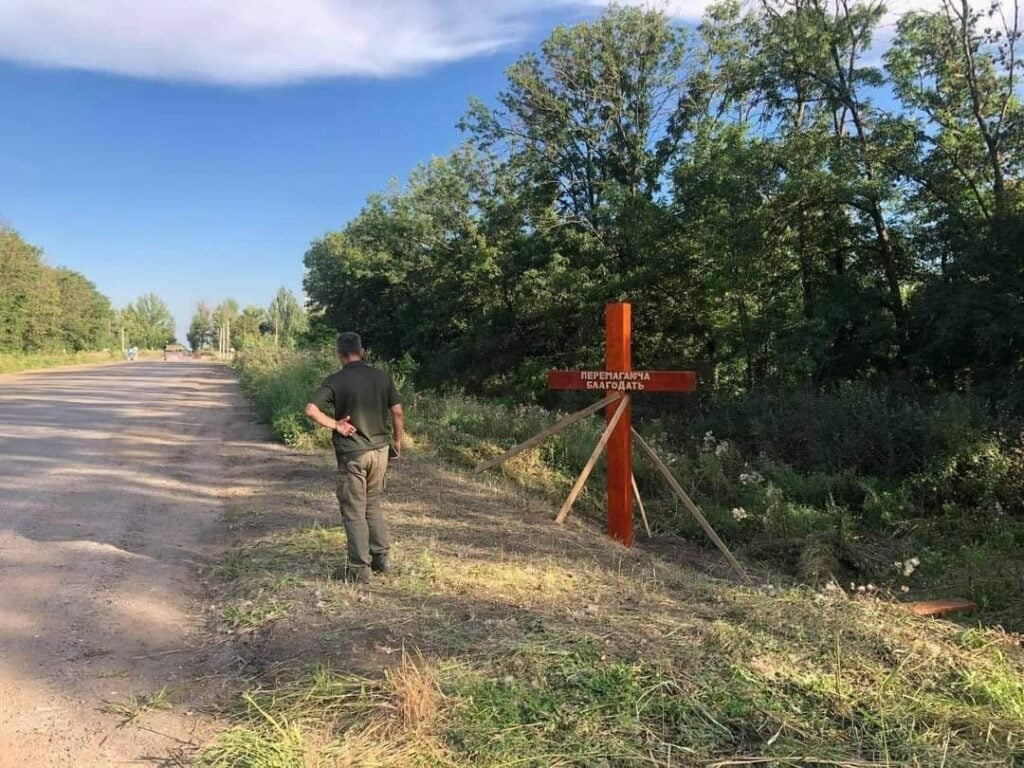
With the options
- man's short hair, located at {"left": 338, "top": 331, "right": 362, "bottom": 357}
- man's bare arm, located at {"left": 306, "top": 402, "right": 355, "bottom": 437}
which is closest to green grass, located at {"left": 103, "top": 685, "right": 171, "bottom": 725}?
man's bare arm, located at {"left": 306, "top": 402, "right": 355, "bottom": 437}

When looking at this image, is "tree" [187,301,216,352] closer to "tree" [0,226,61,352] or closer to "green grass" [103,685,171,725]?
"tree" [0,226,61,352]

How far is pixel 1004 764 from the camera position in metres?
2.75

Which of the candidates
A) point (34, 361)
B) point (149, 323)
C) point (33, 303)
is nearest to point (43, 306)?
point (33, 303)

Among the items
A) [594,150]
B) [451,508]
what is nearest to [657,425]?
[451,508]

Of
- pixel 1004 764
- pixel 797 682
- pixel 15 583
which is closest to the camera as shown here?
pixel 1004 764

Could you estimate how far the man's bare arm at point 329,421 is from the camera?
4812 mm

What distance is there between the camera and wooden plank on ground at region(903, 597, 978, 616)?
5243 mm

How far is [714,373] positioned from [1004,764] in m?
18.3

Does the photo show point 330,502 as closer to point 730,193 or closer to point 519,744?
point 519,744

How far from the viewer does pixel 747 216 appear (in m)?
17.0

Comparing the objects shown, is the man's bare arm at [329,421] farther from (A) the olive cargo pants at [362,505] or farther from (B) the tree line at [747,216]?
(B) the tree line at [747,216]

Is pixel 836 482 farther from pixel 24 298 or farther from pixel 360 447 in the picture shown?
pixel 24 298

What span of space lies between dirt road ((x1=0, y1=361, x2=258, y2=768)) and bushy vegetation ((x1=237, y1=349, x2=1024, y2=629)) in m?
2.69

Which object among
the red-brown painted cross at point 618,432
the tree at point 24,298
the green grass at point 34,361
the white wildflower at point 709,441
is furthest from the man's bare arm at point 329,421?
the tree at point 24,298
